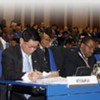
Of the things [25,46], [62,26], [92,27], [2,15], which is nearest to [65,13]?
[62,26]

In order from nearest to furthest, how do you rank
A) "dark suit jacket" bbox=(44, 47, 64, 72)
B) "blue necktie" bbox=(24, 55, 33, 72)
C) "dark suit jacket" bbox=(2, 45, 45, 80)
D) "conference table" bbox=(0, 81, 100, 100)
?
"conference table" bbox=(0, 81, 100, 100) → "dark suit jacket" bbox=(2, 45, 45, 80) → "blue necktie" bbox=(24, 55, 33, 72) → "dark suit jacket" bbox=(44, 47, 64, 72)

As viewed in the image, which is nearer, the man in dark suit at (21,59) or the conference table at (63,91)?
the conference table at (63,91)

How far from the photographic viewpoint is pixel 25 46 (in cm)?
357

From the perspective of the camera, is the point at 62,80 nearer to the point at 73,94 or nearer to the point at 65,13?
the point at 73,94

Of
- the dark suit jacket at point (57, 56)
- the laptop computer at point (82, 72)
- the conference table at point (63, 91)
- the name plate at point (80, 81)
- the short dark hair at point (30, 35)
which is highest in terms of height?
the short dark hair at point (30, 35)

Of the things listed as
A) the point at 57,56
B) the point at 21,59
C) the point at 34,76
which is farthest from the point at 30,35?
the point at 57,56

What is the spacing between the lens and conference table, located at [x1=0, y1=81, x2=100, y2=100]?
273cm

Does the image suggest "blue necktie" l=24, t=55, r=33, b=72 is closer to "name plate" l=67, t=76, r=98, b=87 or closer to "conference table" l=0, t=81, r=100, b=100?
"conference table" l=0, t=81, r=100, b=100

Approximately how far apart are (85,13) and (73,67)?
12.6 m

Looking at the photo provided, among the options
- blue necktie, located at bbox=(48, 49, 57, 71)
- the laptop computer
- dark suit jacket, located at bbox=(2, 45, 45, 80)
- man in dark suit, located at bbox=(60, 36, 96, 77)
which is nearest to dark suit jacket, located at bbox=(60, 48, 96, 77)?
man in dark suit, located at bbox=(60, 36, 96, 77)

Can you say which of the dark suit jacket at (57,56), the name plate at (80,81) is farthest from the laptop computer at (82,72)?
the dark suit jacket at (57,56)

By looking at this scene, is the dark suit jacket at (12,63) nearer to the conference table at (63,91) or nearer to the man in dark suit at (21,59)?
the man in dark suit at (21,59)

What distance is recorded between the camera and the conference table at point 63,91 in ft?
8.96

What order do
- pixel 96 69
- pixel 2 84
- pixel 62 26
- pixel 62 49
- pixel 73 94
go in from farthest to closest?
pixel 62 26, pixel 62 49, pixel 96 69, pixel 2 84, pixel 73 94
